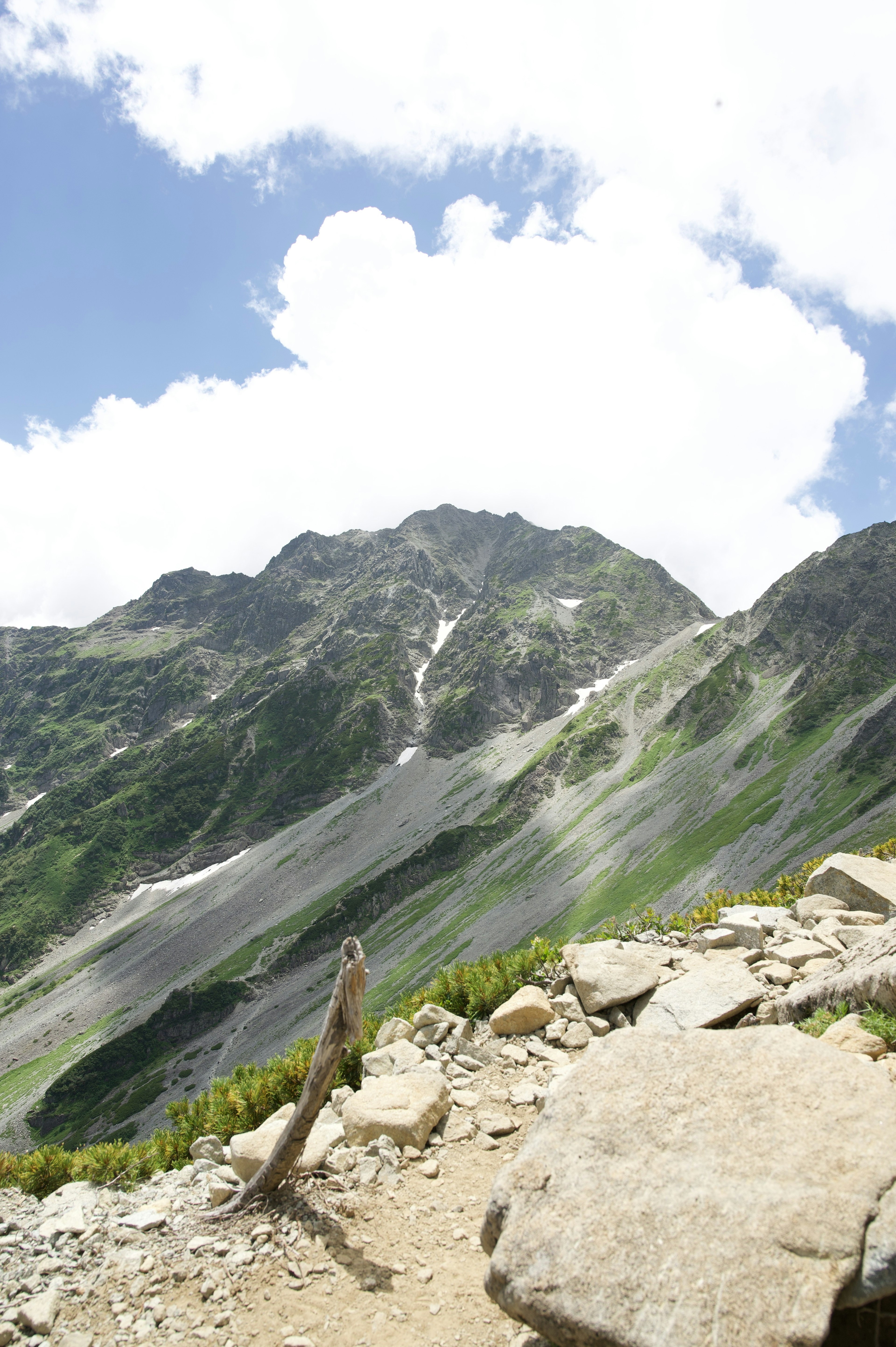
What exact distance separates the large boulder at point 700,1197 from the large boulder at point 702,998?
15.9 feet

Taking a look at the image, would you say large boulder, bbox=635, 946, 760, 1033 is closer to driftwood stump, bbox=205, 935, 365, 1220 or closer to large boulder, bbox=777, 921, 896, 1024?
large boulder, bbox=777, 921, 896, 1024

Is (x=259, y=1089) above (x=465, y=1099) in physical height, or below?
above

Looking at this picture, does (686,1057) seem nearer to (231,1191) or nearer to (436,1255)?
(436,1255)

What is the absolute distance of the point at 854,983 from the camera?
11.2 m

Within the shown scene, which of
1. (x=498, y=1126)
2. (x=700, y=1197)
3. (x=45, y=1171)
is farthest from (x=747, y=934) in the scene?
(x=45, y=1171)

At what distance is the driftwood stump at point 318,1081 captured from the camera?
1044 cm

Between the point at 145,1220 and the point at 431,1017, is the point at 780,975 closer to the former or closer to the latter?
the point at 431,1017

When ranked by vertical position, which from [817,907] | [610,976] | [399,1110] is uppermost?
[399,1110]

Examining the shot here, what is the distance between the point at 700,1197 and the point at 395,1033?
39.5 feet

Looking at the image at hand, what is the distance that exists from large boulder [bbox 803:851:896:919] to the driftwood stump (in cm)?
1624

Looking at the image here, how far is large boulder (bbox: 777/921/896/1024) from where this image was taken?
10617 millimetres

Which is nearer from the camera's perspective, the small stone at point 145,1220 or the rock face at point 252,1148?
the small stone at point 145,1220

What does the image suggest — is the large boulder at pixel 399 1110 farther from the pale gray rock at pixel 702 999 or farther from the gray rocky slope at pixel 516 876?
the gray rocky slope at pixel 516 876

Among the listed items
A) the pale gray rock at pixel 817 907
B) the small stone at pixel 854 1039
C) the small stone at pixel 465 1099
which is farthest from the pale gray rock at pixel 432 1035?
the pale gray rock at pixel 817 907
